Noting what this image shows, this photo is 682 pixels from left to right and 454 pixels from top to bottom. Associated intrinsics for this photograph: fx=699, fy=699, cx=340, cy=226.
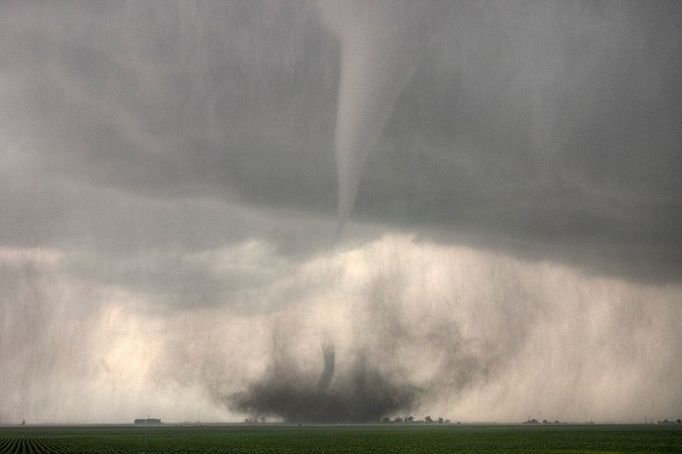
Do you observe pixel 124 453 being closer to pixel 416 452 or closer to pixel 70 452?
pixel 70 452

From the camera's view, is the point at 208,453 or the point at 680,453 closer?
the point at 680,453

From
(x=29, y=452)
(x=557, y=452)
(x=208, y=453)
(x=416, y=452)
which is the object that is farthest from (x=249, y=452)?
(x=557, y=452)

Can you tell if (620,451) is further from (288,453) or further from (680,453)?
(288,453)

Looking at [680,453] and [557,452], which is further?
[557,452]

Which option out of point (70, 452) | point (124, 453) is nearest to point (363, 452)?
point (124, 453)

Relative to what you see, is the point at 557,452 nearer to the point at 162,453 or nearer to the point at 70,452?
the point at 162,453

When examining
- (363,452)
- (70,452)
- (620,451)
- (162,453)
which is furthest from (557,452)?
(70,452)
